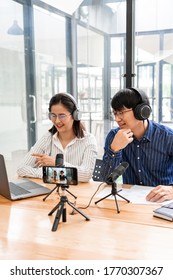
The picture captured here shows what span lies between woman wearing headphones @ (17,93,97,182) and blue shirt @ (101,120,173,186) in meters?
0.23

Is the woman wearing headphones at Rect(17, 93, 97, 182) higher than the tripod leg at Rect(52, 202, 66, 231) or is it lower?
higher

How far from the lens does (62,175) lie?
52.4 inches

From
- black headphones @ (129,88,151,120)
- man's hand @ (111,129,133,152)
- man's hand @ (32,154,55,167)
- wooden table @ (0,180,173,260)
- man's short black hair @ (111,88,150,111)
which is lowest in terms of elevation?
wooden table @ (0,180,173,260)

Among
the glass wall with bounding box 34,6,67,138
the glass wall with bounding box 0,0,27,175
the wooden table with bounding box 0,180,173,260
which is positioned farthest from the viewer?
the glass wall with bounding box 34,6,67,138

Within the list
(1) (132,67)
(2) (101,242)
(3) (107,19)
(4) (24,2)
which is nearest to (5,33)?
(4) (24,2)

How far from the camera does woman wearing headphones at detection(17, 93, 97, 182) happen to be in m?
2.09

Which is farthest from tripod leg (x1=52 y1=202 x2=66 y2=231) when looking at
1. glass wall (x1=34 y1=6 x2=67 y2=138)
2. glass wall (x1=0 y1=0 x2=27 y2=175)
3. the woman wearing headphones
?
glass wall (x1=34 y1=6 x2=67 y2=138)

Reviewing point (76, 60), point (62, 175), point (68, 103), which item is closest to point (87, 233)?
point (62, 175)

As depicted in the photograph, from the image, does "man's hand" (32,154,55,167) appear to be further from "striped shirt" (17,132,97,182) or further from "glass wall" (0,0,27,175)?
"glass wall" (0,0,27,175)

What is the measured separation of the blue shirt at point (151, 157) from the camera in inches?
75.8

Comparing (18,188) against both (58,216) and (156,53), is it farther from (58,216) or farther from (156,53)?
(156,53)

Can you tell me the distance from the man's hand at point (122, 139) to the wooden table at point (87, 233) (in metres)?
0.35

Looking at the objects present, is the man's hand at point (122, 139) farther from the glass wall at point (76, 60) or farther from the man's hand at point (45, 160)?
the glass wall at point (76, 60)

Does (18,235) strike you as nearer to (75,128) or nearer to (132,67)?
(75,128)
